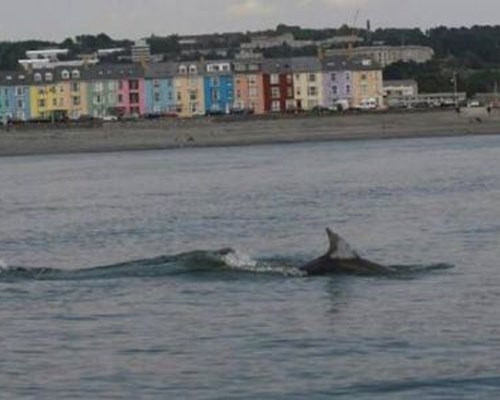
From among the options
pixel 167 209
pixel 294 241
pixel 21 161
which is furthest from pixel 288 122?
pixel 294 241

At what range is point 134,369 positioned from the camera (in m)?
24.9

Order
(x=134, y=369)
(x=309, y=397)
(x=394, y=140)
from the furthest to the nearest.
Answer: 1. (x=394, y=140)
2. (x=134, y=369)
3. (x=309, y=397)

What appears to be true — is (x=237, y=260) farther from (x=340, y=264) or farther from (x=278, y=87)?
(x=278, y=87)

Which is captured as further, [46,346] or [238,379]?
[46,346]

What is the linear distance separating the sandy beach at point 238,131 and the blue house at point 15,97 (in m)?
32.1

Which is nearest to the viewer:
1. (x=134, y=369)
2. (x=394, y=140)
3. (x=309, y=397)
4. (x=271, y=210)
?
(x=309, y=397)

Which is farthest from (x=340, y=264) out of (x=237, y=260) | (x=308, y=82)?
(x=308, y=82)

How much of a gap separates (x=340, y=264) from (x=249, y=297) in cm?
314

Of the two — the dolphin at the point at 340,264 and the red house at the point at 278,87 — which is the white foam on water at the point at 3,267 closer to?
the dolphin at the point at 340,264

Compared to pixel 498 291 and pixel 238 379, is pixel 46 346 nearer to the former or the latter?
pixel 238 379

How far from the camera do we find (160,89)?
173000 millimetres

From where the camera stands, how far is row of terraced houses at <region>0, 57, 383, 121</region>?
17000 cm

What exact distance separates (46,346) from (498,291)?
7.68m

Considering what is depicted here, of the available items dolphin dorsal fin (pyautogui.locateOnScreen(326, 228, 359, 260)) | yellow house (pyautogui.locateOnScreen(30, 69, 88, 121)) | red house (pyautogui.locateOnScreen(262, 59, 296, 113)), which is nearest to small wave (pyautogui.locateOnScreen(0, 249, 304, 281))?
dolphin dorsal fin (pyautogui.locateOnScreen(326, 228, 359, 260))
